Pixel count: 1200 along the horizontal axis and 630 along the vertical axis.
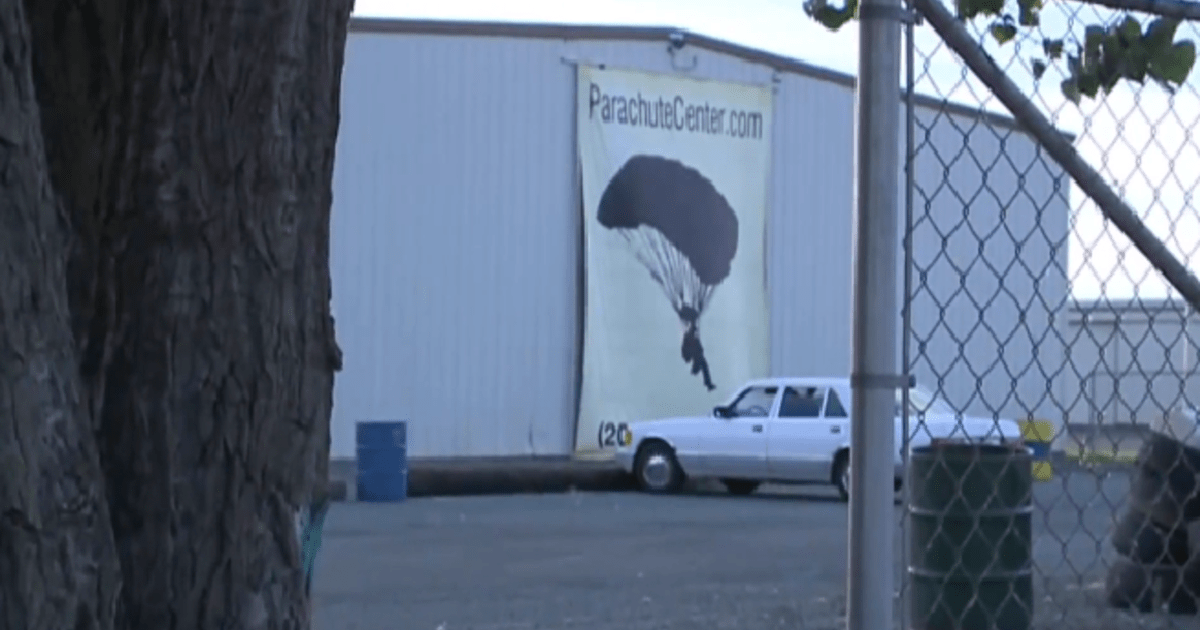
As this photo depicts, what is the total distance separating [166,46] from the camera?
2520 millimetres

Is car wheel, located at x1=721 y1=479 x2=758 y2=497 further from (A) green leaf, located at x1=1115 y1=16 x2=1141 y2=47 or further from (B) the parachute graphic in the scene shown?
(A) green leaf, located at x1=1115 y1=16 x2=1141 y2=47

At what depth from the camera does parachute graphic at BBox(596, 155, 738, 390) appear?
104ft

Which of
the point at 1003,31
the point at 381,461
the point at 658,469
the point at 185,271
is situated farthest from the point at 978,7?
the point at 658,469

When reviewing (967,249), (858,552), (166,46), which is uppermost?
(967,249)

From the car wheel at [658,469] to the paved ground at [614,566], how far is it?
5.18 feet

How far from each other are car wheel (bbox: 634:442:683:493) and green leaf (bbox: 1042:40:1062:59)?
23.1m

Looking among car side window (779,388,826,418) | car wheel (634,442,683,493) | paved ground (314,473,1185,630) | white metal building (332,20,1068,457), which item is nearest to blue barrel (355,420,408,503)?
paved ground (314,473,1185,630)

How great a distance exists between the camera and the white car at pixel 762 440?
2530 cm

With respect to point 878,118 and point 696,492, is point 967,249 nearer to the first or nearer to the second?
point 696,492

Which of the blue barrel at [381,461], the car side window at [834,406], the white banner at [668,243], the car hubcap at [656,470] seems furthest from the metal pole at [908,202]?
the white banner at [668,243]

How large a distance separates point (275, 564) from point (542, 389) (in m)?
28.4

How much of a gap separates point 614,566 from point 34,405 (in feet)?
46.5

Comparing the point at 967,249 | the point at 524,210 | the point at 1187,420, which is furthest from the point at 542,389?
the point at 1187,420

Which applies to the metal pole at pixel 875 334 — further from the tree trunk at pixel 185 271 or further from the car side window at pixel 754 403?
the car side window at pixel 754 403
